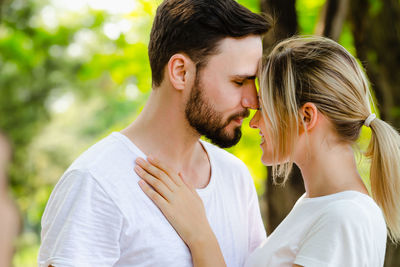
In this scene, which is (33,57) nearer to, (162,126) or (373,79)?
(373,79)

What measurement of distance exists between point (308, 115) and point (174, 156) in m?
0.60

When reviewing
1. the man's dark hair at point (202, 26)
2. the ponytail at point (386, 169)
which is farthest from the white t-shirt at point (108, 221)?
the ponytail at point (386, 169)

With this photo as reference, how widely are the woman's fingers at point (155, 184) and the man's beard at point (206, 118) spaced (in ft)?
1.01

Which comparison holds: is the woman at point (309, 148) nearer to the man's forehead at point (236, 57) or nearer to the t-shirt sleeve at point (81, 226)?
the man's forehead at point (236, 57)

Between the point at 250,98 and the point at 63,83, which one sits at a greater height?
the point at 63,83

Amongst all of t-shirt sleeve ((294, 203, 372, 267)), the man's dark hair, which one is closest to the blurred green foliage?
the man's dark hair

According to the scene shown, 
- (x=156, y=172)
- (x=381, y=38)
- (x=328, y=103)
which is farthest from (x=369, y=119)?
(x=381, y=38)

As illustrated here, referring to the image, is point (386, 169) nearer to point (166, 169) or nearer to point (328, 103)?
point (328, 103)

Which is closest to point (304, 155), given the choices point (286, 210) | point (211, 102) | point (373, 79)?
point (211, 102)

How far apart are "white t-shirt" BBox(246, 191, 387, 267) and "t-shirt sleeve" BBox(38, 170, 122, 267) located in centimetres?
62

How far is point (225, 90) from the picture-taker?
210 cm

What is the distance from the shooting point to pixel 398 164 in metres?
1.95

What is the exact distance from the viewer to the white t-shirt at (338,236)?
65.1 inches

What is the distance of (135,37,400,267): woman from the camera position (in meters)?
1.91
